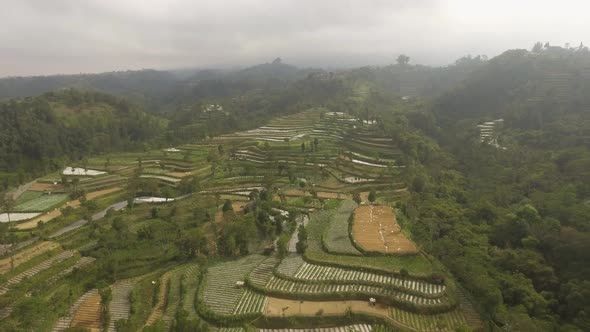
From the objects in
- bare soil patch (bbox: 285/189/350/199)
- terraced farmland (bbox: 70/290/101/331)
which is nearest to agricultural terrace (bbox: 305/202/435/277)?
bare soil patch (bbox: 285/189/350/199)

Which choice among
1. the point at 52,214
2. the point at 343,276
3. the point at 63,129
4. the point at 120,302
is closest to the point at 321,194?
the point at 343,276

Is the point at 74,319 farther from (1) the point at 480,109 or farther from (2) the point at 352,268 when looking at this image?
(1) the point at 480,109

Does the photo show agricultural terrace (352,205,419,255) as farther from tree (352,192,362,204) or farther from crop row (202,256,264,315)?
crop row (202,256,264,315)

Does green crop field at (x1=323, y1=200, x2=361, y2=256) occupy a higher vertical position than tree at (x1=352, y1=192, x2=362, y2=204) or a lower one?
lower

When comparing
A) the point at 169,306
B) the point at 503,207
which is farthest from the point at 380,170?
the point at 169,306

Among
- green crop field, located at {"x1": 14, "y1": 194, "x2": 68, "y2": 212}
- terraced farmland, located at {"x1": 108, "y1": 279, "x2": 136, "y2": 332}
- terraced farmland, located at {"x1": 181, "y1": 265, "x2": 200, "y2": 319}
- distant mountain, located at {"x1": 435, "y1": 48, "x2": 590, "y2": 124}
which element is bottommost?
terraced farmland, located at {"x1": 108, "y1": 279, "x2": 136, "y2": 332}

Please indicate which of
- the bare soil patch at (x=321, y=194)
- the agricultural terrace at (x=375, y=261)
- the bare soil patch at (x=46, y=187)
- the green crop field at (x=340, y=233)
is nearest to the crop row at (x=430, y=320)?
the agricultural terrace at (x=375, y=261)

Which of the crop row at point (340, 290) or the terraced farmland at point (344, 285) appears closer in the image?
the crop row at point (340, 290)

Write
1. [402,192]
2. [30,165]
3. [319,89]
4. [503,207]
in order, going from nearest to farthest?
[503,207]
[402,192]
[30,165]
[319,89]

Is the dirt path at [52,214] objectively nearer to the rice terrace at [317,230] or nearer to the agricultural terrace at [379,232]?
the rice terrace at [317,230]
